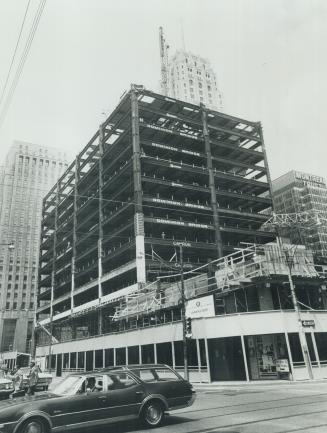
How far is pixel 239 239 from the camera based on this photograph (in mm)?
65562

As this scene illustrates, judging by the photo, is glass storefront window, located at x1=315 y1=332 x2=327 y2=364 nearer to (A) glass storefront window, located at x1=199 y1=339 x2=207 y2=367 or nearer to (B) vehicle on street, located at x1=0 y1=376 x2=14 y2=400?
(A) glass storefront window, located at x1=199 y1=339 x2=207 y2=367

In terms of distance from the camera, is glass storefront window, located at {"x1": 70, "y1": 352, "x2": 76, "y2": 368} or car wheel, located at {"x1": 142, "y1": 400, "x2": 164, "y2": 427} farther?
glass storefront window, located at {"x1": 70, "y1": 352, "x2": 76, "y2": 368}

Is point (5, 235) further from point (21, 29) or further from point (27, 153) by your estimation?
point (21, 29)

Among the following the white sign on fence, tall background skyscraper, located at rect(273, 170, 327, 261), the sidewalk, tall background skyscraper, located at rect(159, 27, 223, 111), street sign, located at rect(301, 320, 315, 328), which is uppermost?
tall background skyscraper, located at rect(159, 27, 223, 111)

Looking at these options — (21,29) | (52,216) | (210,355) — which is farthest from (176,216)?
(21,29)

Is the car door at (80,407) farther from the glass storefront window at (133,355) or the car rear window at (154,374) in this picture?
the glass storefront window at (133,355)

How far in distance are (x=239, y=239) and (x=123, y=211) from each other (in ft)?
70.8

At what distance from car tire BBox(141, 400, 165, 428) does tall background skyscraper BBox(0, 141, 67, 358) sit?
11957 centimetres

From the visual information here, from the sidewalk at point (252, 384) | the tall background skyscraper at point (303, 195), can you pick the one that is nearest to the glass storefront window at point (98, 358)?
the sidewalk at point (252, 384)

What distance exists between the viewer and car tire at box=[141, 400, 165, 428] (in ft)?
32.1

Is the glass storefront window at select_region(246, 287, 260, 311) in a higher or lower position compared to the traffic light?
higher

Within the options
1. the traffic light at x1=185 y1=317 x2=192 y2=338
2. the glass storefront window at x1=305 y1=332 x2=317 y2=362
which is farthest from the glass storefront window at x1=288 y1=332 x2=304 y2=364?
the traffic light at x1=185 y1=317 x2=192 y2=338

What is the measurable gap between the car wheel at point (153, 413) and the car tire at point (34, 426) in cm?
251

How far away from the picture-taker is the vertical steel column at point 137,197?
159ft
